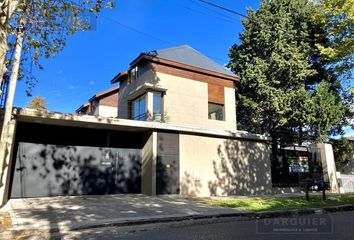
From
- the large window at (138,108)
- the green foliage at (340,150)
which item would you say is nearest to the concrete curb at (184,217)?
the large window at (138,108)

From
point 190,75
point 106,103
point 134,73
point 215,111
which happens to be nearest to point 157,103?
point 190,75

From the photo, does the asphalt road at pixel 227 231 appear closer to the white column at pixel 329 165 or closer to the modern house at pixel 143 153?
the modern house at pixel 143 153

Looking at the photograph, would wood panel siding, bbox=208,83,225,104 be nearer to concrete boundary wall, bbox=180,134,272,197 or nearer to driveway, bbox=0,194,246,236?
concrete boundary wall, bbox=180,134,272,197

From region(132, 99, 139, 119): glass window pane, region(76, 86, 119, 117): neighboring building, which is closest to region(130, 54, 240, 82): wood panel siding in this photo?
region(132, 99, 139, 119): glass window pane

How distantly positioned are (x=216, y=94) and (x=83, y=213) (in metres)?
15.5

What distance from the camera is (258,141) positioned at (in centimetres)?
1792

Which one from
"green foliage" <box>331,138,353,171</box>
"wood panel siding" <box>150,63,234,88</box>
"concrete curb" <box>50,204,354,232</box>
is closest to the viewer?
"concrete curb" <box>50,204,354,232</box>

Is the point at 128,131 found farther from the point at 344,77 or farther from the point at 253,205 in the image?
the point at 344,77

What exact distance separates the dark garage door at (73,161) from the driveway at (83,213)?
3.69ft

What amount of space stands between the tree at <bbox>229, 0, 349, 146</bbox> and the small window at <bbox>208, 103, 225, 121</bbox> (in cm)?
368

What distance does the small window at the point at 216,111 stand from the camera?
22416mm

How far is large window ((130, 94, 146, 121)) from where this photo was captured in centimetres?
2138

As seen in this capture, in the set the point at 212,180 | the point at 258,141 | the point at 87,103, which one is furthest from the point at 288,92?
the point at 87,103

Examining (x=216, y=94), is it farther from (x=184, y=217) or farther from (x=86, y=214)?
(x=86, y=214)
